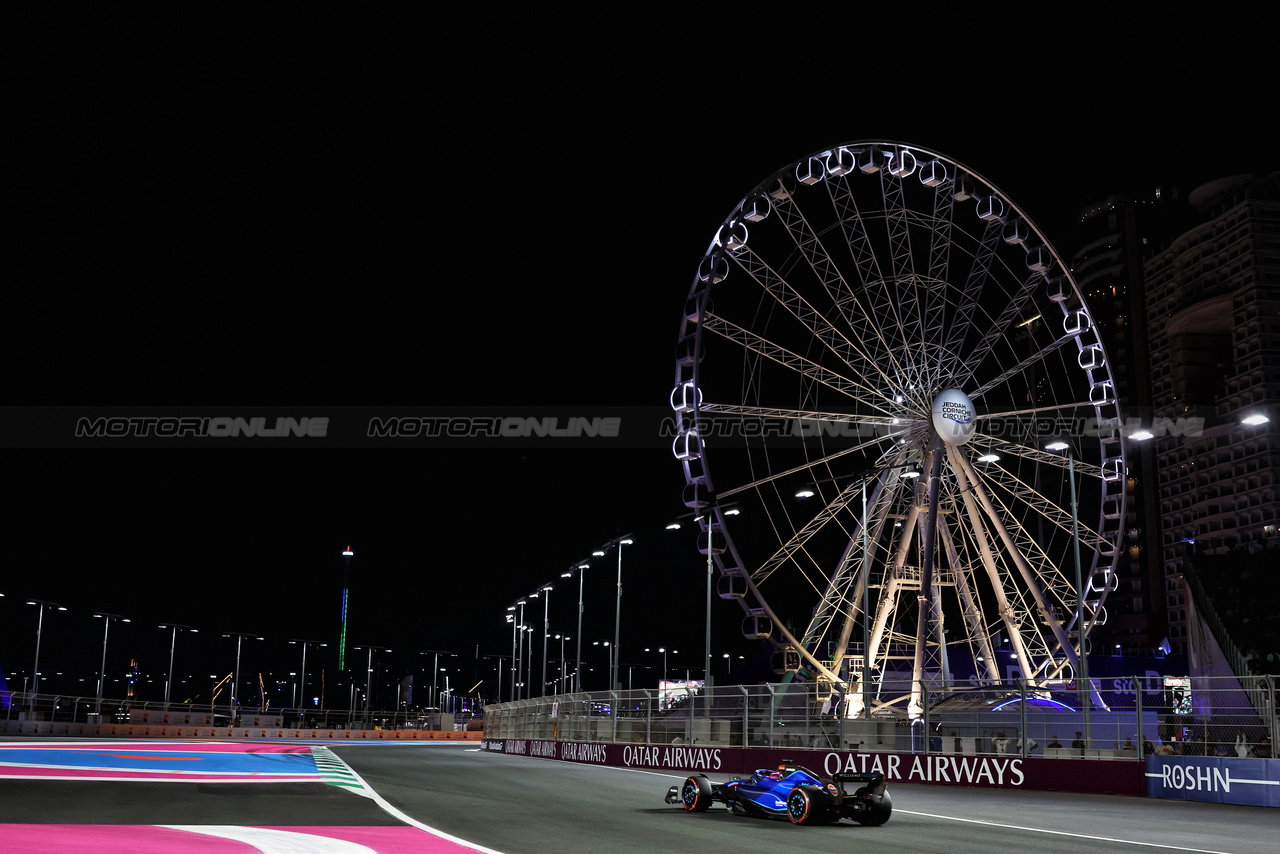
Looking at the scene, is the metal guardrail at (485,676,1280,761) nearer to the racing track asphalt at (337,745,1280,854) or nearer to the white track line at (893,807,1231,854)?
the racing track asphalt at (337,745,1280,854)

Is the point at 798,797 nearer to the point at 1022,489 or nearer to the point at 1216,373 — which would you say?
the point at 1022,489

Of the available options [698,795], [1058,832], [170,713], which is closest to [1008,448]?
[698,795]

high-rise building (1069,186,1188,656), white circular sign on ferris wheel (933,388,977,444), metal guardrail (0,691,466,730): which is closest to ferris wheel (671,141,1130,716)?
white circular sign on ferris wheel (933,388,977,444)

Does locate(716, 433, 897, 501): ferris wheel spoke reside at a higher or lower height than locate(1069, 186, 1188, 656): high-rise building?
lower

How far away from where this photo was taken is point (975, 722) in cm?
2469

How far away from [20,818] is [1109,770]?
17.4 metres

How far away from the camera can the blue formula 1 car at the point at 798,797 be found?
14.2 m

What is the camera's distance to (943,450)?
3578 centimetres

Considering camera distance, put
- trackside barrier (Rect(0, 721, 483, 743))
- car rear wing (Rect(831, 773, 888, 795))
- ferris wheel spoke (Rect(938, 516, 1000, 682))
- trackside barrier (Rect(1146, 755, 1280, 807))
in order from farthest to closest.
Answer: trackside barrier (Rect(0, 721, 483, 743))
ferris wheel spoke (Rect(938, 516, 1000, 682))
trackside barrier (Rect(1146, 755, 1280, 807))
car rear wing (Rect(831, 773, 888, 795))

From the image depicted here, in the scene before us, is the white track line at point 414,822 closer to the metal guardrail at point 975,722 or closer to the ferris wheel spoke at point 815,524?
the metal guardrail at point 975,722

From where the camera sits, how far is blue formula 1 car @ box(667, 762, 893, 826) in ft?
46.7

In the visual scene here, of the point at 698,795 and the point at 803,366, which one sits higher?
the point at 803,366

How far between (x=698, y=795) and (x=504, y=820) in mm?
3205

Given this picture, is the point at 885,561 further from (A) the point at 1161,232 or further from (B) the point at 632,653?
(A) the point at 1161,232
